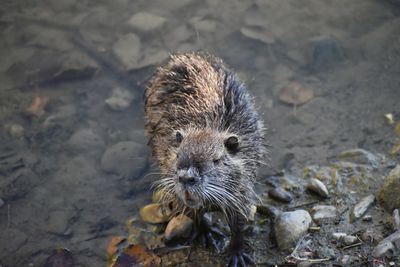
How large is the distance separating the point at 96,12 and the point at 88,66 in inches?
44.2

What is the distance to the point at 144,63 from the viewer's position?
5664 mm

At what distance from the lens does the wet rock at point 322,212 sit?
370 centimetres

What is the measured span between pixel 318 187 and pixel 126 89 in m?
2.39

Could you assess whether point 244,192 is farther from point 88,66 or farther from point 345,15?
point 345,15

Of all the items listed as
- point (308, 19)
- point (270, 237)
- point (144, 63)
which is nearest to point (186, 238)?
point (270, 237)

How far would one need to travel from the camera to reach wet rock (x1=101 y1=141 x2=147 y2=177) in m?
4.62

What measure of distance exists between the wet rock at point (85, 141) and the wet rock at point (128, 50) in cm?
101

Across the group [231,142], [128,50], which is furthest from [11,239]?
[128,50]

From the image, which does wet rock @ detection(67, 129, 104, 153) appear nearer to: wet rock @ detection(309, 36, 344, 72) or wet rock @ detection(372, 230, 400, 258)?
wet rock @ detection(309, 36, 344, 72)

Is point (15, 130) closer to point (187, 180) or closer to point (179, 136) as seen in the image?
point (179, 136)

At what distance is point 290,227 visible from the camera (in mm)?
3574

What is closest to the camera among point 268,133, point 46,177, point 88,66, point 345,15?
point 46,177

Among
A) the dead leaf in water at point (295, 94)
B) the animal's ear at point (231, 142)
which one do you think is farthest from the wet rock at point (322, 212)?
the dead leaf in water at point (295, 94)

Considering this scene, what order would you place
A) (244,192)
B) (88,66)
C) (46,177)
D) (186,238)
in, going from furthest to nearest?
1. (88,66)
2. (46,177)
3. (186,238)
4. (244,192)
